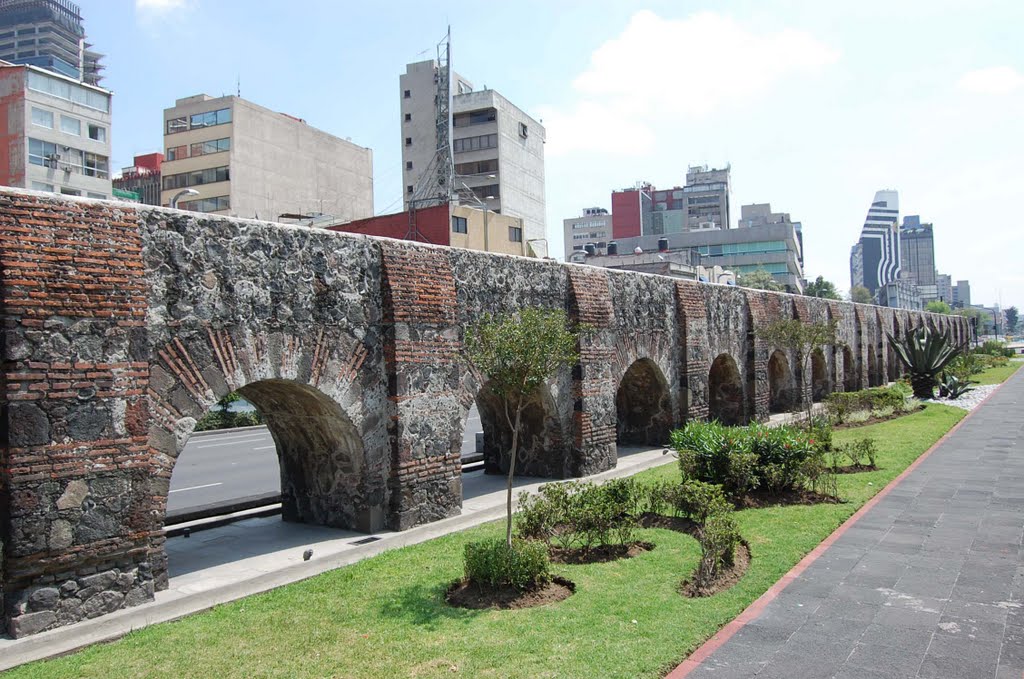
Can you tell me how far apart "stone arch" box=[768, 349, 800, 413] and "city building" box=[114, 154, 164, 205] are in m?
53.4

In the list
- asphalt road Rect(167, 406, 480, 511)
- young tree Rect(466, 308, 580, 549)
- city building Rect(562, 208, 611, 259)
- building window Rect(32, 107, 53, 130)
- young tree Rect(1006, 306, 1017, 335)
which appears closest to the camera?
young tree Rect(466, 308, 580, 549)

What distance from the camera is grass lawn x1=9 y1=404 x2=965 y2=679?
5227 mm

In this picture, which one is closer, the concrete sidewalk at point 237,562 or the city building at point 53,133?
the concrete sidewalk at point 237,562

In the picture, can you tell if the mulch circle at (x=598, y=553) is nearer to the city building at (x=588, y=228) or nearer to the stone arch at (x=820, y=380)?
the stone arch at (x=820, y=380)

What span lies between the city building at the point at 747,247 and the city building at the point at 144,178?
142 feet

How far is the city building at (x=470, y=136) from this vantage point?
196ft

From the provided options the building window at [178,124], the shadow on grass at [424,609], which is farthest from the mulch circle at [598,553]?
the building window at [178,124]

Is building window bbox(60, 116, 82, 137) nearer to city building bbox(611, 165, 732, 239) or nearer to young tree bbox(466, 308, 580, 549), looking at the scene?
young tree bbox(466, 308, 580, 549)

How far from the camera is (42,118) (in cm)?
4300

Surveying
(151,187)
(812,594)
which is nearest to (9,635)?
(812,594)

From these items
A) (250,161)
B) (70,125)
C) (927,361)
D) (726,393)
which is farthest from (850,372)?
(70,125)

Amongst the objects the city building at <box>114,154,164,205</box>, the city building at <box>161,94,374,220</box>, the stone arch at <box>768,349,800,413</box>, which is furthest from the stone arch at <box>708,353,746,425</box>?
the city building at <box>114,154,164,205</box>

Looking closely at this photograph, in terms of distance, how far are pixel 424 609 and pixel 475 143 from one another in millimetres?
57361

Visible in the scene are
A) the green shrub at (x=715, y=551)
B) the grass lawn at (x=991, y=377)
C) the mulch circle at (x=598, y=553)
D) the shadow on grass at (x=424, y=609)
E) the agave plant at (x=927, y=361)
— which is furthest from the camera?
the grass lawn at (x=991, y=377)
